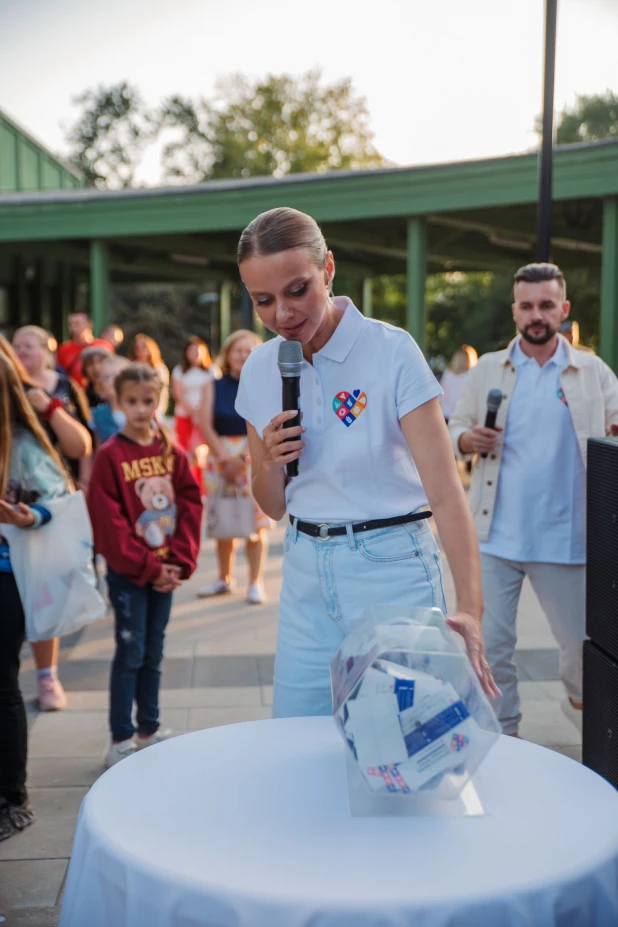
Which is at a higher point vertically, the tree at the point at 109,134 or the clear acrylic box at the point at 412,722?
the tree at the point at 109,134

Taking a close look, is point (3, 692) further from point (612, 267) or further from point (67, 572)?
point (612, 267)

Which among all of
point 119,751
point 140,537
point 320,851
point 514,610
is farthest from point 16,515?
point 320,851

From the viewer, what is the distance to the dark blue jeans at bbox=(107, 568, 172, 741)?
14.6 feet

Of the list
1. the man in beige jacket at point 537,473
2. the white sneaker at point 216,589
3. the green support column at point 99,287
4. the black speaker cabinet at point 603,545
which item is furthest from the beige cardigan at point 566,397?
the green support column at point 99,287

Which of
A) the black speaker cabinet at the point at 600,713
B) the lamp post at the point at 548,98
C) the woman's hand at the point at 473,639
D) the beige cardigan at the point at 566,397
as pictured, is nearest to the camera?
the woman's hand at the point at 473,639

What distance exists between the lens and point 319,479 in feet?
8.08

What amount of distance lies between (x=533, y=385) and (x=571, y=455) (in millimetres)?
348

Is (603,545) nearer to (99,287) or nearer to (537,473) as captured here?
(537,473)

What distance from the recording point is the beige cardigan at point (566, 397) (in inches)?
167

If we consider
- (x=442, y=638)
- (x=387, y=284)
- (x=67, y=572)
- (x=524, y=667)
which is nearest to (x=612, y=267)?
(x=524, y=667)

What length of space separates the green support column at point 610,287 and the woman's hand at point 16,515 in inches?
431

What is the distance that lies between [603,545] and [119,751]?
2421 mm

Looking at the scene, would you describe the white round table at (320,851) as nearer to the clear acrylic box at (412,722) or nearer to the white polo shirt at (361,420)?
the clear acrylic box at (412,722)

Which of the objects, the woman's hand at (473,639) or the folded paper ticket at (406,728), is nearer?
the folded paper ticket at (406,728)
